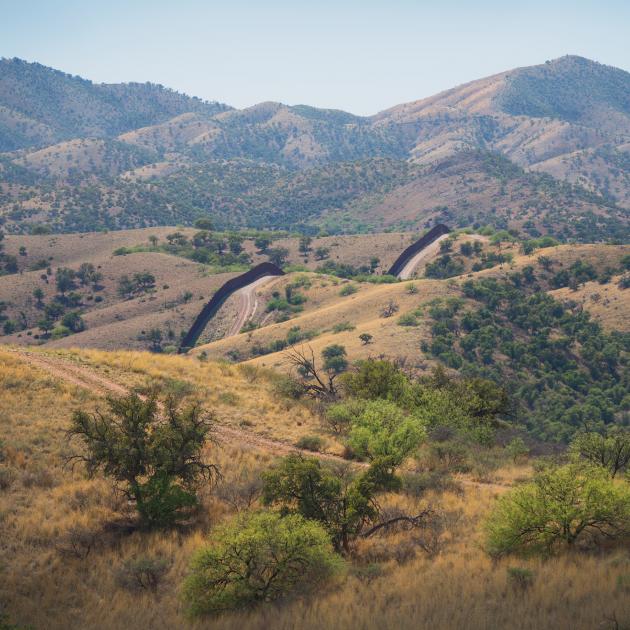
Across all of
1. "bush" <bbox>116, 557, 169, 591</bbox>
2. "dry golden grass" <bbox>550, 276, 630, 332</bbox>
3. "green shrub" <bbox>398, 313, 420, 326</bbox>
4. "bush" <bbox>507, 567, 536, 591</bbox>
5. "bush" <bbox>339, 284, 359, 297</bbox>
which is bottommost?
"dry golden grass" <bbox>550, 276, 630, 332</bbox>

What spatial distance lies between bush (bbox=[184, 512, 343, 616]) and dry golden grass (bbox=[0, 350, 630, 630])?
0.57 metres

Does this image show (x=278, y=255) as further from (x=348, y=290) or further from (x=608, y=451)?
(x=608, y=451)

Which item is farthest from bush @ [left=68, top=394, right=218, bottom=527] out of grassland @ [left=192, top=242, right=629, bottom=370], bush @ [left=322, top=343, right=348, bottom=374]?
bush @ [left=322, top=343, right=348, bottom=374]

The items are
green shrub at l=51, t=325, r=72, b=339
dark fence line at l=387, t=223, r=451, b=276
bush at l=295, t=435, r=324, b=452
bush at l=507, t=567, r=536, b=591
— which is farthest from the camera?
dark fence line at l=387, t=223, r=451, b=276

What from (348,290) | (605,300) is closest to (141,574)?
(605,300)

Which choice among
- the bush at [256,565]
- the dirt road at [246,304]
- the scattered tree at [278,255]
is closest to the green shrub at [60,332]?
the dirt road at [246,304]

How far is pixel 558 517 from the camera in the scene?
61.5 ft

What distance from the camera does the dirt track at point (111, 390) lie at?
2872 centimetres

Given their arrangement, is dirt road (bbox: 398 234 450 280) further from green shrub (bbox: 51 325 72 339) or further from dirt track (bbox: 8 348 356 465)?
dirt track (bbox: 8 348 356 465)

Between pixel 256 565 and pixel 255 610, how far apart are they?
1108 mm

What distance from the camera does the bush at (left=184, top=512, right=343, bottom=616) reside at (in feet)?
53.6

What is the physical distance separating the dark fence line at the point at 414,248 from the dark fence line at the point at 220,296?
30188 millimetres

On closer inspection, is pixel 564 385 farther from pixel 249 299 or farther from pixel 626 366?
pixel 249 299

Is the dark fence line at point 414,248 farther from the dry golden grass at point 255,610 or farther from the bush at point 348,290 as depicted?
the dry golden grass at point 255,610
